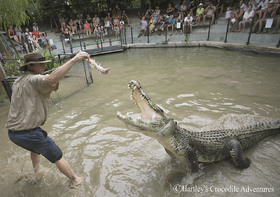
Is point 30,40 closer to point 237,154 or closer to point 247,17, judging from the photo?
point 237,154

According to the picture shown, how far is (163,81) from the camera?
6.16 m

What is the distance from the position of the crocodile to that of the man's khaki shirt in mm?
926

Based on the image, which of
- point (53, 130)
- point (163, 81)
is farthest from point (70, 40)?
point (53, 130)

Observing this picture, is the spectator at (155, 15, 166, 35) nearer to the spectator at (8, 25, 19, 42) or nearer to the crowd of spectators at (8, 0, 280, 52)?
the crowd of spectators at (8, 0, 280, 52)

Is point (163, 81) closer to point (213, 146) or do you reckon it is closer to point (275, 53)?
point (213, 146)

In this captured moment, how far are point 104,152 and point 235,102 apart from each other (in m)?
3.50

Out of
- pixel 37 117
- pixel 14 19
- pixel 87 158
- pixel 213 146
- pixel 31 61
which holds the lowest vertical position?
pixel 87 158

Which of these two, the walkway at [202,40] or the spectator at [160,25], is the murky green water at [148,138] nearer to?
the walkway at [202,40]

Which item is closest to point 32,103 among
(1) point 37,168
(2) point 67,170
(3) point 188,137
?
(2) point 67,170

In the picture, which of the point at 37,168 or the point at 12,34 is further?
the point at 12,34

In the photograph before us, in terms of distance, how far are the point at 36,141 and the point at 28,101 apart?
1.63 feet

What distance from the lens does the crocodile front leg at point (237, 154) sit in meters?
2.42

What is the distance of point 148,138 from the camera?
340cm

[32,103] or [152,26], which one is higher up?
[152,26]
